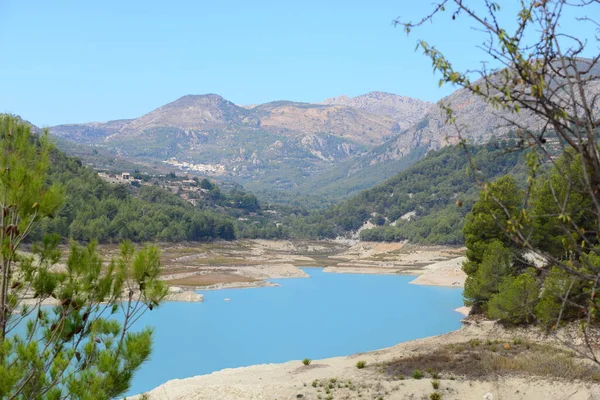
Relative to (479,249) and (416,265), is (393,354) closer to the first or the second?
(479,249)

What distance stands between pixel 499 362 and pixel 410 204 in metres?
135

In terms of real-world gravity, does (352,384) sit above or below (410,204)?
below

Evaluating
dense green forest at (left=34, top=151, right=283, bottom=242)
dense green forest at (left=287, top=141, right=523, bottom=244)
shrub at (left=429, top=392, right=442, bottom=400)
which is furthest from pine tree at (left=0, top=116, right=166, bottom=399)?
dense green forest at (left=287, top=141, right=523, bottom=244)

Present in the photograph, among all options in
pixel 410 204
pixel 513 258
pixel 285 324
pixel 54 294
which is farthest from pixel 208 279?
pixel 410 204

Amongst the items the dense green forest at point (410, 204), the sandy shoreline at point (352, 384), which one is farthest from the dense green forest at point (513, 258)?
the dense green forest at point (410, 204)

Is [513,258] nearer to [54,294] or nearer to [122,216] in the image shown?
[54,294]

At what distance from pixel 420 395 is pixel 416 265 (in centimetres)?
7698

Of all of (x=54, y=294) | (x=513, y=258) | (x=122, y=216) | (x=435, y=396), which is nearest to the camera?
(x=54, y=294)

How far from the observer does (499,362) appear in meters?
20.6

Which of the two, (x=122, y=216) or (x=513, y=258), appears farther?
(x=122, y=216)

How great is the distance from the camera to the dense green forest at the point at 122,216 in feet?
283

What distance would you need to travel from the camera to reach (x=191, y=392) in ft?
65.4

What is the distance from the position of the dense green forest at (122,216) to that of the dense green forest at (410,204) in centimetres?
2437

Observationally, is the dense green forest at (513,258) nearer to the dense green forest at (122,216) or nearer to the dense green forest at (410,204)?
the dense green forest at (122,216)
